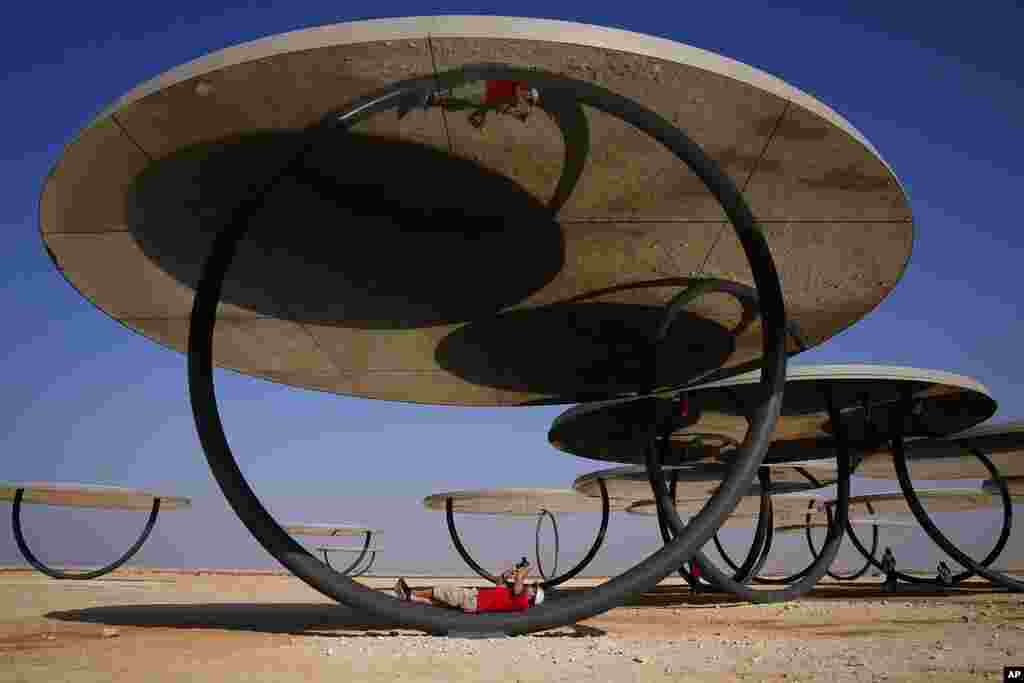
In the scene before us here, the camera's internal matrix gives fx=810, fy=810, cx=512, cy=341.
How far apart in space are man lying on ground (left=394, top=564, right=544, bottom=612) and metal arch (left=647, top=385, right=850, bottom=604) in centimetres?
331

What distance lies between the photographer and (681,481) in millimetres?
30344

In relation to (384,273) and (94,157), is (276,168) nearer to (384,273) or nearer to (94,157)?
(94,157)

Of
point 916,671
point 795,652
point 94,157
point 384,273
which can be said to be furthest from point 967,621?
point 94,157

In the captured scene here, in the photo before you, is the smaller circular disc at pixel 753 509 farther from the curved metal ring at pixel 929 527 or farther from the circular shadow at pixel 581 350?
the circular shadow at pixel 581 350

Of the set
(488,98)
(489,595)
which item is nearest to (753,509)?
(489,595)

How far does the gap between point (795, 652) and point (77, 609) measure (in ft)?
39.4

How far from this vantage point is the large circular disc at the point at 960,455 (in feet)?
73.7

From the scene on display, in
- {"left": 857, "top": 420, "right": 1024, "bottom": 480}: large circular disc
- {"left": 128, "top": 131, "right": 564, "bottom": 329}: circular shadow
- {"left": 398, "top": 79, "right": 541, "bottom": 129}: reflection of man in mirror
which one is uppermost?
{"left": 398, "top": 79, "right": 541, "bottom": 129}: reflection of man in mirror

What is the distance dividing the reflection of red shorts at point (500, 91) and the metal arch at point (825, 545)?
733cm

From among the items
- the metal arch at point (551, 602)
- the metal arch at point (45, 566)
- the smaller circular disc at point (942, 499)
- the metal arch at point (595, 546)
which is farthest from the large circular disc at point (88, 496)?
the smaller circular disc at point (942, 499)

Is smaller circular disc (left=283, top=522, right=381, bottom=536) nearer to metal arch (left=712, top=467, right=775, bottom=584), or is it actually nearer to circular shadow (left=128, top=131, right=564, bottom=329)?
metal arch (left=712, top=467, right=775, bottom=584)

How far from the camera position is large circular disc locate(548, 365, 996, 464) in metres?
14.9

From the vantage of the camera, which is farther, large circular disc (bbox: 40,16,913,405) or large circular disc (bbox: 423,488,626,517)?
large circular disc (bbox: 423,488,626,517)

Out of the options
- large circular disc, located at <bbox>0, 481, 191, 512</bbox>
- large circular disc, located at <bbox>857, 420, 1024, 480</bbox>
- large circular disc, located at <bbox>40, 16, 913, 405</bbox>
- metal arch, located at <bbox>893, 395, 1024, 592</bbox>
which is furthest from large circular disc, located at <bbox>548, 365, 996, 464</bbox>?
large circular disc, located at <bbox>0, 481, 191, 512</bbox>
